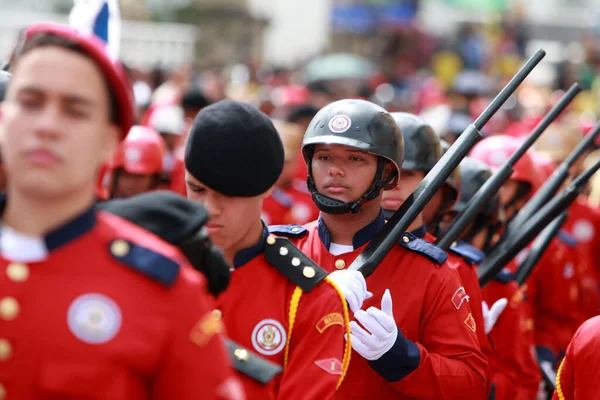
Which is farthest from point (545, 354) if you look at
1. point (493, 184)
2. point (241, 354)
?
point (241, 354)

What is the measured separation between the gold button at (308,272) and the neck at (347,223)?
880 millimetres

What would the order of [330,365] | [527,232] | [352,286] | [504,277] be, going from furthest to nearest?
[527,232] < [504,277] < [352,286] < [330,365]

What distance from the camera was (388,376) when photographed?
14.7 feet

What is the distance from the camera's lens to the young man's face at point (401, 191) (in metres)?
5.50

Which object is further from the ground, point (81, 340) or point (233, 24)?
point (81, 340)

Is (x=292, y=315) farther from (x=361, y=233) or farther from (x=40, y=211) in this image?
(x=40, y=211)

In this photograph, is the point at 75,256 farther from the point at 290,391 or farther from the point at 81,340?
the point at 290,391

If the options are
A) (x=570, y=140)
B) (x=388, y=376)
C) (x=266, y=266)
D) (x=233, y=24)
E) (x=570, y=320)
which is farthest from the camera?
(x=233, y=24)

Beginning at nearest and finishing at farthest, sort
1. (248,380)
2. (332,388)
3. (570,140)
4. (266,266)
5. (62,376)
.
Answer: (62,376), (248,380), (332,388), (266,266), (570,140)

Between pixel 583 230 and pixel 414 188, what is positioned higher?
pixel 414 188

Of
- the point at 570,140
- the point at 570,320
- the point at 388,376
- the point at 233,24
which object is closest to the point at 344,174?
the point at 388,376

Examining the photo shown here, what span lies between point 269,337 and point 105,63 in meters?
1.47

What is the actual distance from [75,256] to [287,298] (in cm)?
140

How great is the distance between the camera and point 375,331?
4.36 meters
